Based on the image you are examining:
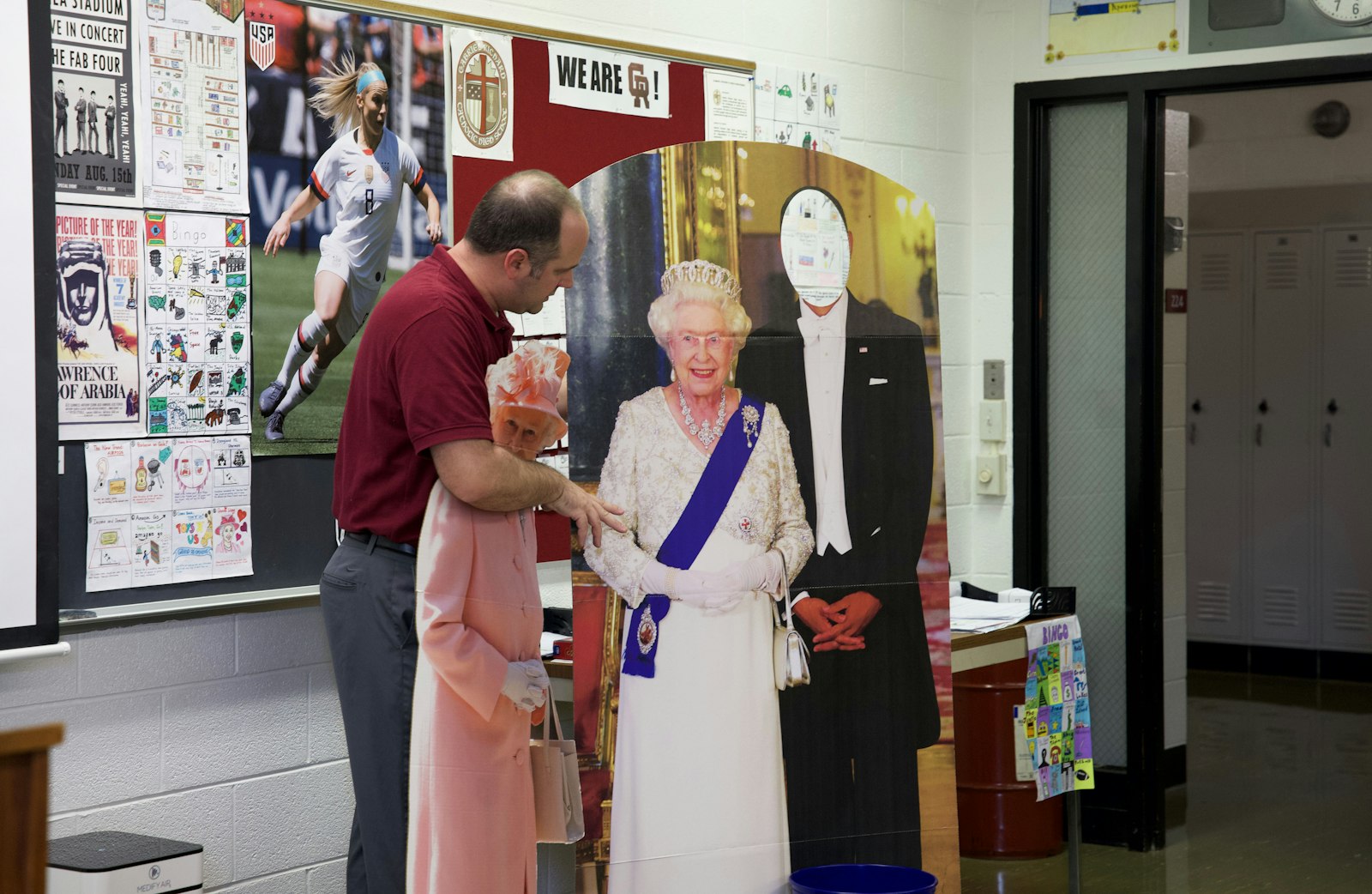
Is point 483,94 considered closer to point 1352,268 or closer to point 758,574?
point 758,574

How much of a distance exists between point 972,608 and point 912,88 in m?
1.56

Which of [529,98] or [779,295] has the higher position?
[529,98]

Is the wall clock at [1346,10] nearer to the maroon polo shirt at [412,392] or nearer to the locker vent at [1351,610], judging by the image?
the maroon polo shirt at [412,392]

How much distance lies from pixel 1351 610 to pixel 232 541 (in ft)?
18.3

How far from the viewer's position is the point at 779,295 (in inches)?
105

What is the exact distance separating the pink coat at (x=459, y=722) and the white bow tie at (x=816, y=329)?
26.5 inches

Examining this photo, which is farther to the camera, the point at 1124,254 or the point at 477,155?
the point at 1124,254

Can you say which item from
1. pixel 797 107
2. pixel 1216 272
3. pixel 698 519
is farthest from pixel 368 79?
pixel 1216 272

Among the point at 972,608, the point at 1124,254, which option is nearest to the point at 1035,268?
the point at 1124,254

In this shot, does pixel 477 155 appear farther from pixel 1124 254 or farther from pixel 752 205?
pixel 1124 254

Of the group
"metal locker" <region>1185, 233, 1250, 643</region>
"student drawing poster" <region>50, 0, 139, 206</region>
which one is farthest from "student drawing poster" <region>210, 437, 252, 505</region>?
"metal locker" <region>1185, 233, 1250, 643</region>

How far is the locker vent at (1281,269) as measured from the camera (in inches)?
265

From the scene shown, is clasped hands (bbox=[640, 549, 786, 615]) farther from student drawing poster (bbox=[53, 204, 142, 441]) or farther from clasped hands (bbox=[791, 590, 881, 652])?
student drawing poster (bbox=[53, 204, 142, 441])

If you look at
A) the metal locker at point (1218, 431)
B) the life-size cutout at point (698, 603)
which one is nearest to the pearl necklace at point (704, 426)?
the life-size cutout at point (698, 603)
